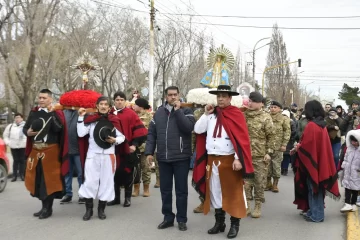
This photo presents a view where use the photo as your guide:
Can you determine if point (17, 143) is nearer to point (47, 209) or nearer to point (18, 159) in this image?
point (18, 159)

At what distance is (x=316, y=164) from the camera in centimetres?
647

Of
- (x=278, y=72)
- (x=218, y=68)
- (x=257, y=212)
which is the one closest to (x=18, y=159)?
(x=218, y=68)

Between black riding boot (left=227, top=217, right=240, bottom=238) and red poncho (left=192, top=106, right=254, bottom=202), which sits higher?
red poncho (left=192, top=106, right=254, bottom=202)

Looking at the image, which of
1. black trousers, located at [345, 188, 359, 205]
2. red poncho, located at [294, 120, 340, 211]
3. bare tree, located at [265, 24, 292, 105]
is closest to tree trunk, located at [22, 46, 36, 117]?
red poncho, located at [294, 120, 340, 211]

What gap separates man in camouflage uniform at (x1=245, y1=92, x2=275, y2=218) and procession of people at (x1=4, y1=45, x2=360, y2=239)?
17mm

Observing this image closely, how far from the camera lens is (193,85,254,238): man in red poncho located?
215 inches

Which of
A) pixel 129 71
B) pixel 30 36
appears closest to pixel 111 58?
pixel 129 71

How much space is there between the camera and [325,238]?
565 cm

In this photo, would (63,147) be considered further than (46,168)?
Yes

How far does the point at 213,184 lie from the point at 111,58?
77.8 feet

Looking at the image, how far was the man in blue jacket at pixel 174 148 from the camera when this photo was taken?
231 inches

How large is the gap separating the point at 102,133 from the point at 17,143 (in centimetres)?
515

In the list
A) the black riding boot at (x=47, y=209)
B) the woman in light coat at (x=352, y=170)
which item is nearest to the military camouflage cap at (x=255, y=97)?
the woman in light coat at (x=352, y=170)

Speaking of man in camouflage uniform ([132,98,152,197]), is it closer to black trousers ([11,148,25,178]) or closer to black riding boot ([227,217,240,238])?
black riding boot ([227,217,240,238])
